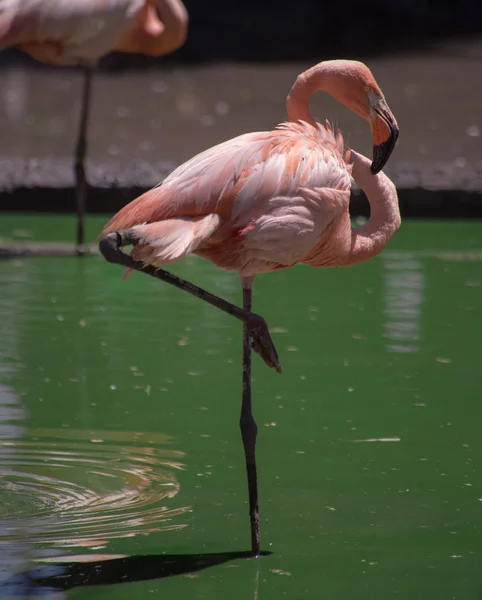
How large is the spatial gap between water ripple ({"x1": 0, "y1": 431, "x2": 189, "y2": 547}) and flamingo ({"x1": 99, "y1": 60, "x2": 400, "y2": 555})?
327 mm

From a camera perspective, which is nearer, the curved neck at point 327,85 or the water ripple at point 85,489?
the water ripple at point 85,489

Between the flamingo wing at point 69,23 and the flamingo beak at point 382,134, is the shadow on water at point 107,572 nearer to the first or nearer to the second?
Answer: the flamingo beak at point 382,134

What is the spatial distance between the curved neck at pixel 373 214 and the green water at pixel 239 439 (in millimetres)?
634

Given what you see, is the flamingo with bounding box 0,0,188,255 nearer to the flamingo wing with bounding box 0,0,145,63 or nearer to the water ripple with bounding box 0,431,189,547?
the flamingo wing with bounding box 0,0,145,63

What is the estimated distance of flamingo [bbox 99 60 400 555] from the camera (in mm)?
2832

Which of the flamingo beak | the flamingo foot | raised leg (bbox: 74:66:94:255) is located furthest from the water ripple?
raised leg (bbox: 74:66:94:255)

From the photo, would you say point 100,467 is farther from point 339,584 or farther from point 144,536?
point 339,584

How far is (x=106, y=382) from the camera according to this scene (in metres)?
4.50

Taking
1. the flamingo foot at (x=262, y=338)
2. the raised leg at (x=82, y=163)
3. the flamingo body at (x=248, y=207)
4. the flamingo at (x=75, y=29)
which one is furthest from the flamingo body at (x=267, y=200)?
the raised leg at (x=82, y=163)

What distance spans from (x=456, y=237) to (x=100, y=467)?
529cm

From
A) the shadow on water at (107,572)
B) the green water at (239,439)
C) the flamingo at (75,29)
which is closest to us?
the shadow on water at (107,572)

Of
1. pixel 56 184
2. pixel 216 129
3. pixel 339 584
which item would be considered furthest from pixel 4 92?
pixel 339 584

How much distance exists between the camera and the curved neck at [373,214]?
3393 mm

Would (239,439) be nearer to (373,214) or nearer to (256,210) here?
(373,214)
